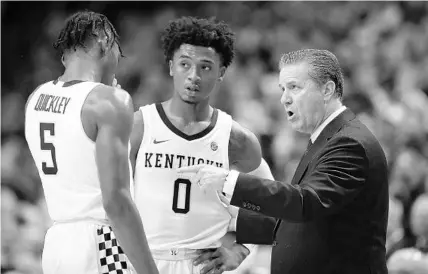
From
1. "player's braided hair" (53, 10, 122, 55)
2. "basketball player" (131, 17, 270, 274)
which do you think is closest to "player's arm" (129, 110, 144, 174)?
"basketball player" (131, 17, 270, 274)

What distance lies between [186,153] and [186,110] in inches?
10.3

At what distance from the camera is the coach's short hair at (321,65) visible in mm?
3832

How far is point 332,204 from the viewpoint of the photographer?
137 inches

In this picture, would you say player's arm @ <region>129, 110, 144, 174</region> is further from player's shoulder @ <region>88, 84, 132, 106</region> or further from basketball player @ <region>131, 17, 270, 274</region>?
player's shoulder @ <region>88, 84, 132, 106</region>

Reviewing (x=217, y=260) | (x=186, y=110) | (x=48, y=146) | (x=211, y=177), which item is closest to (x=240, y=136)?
(x=186, y=110)

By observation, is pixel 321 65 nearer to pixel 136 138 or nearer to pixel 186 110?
pixel 186 110

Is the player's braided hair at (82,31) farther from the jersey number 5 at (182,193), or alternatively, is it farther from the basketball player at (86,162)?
the jersey number 5 at (182,193)

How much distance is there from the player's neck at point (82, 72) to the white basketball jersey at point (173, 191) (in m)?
0.94

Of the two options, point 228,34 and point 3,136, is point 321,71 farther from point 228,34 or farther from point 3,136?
point 3,136

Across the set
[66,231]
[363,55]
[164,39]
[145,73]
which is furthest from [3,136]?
[66,231]

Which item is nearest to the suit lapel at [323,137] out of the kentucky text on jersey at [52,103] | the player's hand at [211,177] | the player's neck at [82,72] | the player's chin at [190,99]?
the player's hand at [211,177]

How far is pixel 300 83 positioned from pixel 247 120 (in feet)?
14.8

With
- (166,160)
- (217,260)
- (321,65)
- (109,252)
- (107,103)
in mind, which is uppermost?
(321,65)

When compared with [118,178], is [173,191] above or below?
below
